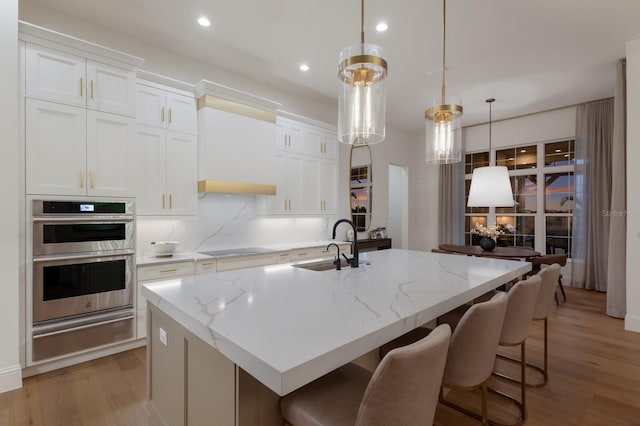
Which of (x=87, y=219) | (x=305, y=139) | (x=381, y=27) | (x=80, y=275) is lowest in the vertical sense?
(x=80, y=275)

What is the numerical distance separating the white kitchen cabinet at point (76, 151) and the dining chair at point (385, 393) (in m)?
2.53

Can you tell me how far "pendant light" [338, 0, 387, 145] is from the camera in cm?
176

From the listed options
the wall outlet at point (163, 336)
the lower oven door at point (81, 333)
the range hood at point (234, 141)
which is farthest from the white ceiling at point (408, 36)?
the lower oven door at point (81, 333)

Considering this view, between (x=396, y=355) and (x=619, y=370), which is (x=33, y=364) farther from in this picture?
Answer: (x=619, y=370)

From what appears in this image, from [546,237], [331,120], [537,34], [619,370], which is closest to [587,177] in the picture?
[546,237]

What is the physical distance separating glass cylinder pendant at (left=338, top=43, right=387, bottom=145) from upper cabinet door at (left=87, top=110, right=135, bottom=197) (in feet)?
6.93

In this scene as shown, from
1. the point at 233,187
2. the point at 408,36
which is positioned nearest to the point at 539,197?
the point at 408,36

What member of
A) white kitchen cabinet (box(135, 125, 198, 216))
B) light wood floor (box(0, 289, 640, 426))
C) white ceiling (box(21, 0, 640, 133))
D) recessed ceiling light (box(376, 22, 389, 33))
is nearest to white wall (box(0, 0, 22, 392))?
light wood floor (box(0, 289, 640, 426))

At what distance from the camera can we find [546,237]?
5816 mm

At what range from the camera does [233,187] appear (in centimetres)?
371

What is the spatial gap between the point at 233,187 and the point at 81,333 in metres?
1.93

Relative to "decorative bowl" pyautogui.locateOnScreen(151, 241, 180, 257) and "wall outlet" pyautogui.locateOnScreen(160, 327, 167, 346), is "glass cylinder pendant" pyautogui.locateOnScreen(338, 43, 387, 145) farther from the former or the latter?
"decorative bowl" pyautogui.locateOnScreen(151, 241, 180, 257)

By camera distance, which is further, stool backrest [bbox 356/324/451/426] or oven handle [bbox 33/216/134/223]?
oven handle [bbox 33/216/134/223]

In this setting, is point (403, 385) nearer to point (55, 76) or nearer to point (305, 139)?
point (55, 76)
